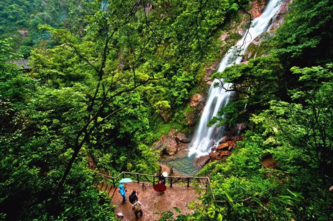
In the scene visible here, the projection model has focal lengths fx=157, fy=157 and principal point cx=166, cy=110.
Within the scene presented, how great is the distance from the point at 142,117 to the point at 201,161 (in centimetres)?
657

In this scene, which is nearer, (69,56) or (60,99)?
(60,99)

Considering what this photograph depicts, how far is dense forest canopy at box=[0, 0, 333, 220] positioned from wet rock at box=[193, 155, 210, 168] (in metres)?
3.84

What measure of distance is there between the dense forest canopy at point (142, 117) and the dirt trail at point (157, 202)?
104cm

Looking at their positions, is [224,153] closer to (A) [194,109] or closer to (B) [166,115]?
(A) [194,109]

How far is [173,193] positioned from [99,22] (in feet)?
23.3

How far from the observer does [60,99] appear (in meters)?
6.37

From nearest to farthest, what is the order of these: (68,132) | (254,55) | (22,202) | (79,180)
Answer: (22,202) < (79,180) < (68,132) < (254,55)

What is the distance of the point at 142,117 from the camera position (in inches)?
375

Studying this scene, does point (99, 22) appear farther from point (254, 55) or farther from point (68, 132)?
point (254, 55)

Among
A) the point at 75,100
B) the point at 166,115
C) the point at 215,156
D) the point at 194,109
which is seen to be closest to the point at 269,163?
the point at 215,156

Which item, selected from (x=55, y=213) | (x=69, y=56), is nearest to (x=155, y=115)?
(x=69, y=56)

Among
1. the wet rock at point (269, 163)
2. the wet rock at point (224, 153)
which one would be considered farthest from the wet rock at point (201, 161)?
the wet rock at point (269, 163)

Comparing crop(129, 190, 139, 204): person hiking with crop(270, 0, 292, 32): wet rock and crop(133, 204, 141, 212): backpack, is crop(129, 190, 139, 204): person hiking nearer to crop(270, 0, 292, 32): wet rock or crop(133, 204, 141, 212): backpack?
crop(133, 204, 141, 212): backpack

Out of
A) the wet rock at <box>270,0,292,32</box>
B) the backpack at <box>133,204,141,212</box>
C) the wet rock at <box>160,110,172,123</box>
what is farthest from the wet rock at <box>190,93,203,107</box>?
the backpack at <box>133,204,141,212</box>
